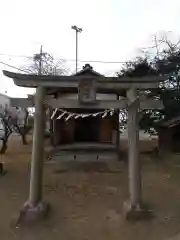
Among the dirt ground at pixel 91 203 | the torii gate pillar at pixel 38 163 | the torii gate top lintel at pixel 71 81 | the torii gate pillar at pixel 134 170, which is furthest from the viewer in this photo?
the torii gate top lintel at pixel 71 81

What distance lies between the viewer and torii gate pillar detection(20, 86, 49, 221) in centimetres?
893

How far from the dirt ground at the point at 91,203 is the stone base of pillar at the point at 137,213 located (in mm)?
177

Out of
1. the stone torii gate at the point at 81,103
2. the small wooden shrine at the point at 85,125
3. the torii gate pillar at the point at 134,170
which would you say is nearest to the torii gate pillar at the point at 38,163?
the stone torii gate at the point at 81,103

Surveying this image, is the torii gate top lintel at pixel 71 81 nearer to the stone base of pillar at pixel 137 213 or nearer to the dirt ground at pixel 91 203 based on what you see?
the stone base of pillar at pixel 137 213

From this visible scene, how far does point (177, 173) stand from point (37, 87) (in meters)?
7.41

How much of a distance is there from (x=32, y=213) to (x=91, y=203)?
1.77 metres

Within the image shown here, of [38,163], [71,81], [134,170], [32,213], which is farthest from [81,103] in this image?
→ [32,213]

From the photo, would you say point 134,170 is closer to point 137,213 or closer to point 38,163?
point 137,213

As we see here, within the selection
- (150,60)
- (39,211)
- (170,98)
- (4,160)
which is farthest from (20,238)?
(150,60)

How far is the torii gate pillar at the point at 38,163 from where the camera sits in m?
8.93

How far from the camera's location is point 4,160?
16812 mm

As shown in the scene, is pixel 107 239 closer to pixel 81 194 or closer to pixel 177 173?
pixel 81 194

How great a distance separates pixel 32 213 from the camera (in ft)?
28.3

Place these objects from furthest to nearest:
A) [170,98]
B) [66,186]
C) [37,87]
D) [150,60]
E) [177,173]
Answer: [150,60] < [170,98] < [177,173] < [66,186] < [37,87]
